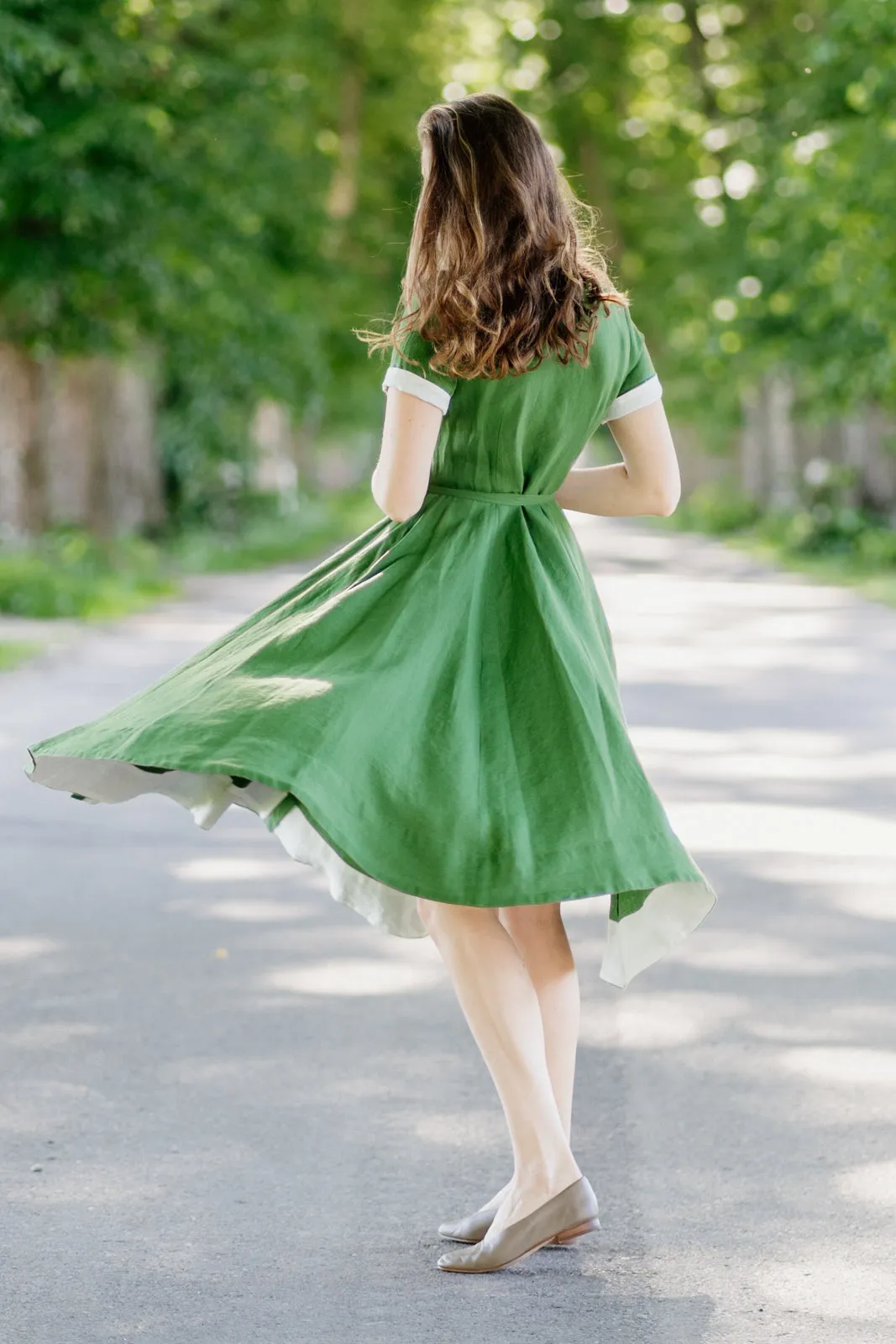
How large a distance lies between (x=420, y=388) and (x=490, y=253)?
25cm

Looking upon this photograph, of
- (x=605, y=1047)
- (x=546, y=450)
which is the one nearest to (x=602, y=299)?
(x=546, y=450)

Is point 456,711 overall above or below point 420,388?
below

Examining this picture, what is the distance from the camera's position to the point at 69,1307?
3547 mm

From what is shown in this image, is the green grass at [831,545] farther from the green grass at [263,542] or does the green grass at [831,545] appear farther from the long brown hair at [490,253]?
the long brown hair at [490,253]

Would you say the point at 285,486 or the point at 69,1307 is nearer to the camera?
the point at 69,1307

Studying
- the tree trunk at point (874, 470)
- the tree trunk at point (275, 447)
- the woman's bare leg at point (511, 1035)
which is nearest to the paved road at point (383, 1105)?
the woman's bare leg at point (511, 1035)

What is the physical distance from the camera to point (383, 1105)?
4.80 m

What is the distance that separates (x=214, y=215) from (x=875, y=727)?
1170 centimetres

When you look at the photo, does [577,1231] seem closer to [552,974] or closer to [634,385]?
[552,974]

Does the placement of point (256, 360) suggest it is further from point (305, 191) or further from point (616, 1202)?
point (616, 1202)

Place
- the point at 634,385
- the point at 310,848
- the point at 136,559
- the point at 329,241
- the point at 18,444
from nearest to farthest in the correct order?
the point at 310,848
the point at 634,385
the point at 18,444
the point at 136,559
the point at 329,241

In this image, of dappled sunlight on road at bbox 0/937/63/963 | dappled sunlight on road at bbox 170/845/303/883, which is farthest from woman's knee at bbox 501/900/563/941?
dappled sunlight on road at bbox 170/845/303/883

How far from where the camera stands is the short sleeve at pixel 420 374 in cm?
357

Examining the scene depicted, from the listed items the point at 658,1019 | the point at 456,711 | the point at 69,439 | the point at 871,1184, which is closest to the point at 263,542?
the point at 69,439
